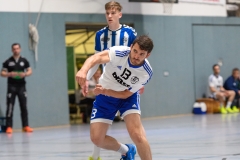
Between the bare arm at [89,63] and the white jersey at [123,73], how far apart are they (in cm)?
11

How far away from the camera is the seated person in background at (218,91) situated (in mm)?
19078

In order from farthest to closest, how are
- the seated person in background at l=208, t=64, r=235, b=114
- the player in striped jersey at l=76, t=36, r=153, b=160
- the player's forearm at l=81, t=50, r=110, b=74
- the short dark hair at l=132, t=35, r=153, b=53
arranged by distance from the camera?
the seated person in background at l=208, t=64, r=235, b=114 → the player in striped jersey at l=76, t=36, r=153, b=160 → the short dark hair at l=132, t=35, r=153, b=53 → the player's forearm at l=81, t=50, r=110, b=74

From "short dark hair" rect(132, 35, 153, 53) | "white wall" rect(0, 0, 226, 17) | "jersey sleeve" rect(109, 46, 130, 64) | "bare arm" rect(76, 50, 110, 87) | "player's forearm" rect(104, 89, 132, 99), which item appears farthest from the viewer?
"white wall" rect(0, 0, 226, 17)

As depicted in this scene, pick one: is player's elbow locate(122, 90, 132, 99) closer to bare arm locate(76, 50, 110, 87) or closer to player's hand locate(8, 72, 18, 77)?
bare arm locate(76, 50, 110, 87)

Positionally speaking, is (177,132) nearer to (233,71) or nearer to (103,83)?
(103,83)

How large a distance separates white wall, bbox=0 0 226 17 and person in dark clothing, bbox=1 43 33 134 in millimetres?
1782

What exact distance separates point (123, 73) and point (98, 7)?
34.8 feet

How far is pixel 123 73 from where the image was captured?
6504mm

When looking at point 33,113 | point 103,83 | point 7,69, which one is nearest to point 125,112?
point 103,83

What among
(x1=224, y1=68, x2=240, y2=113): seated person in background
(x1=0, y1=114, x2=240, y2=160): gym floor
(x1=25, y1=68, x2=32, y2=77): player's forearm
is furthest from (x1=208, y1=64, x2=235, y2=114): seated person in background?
(x1=25, y1=68, x2=32, y2=77): player's forearm

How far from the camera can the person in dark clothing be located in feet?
46.6

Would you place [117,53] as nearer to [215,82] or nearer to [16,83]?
[16,83]

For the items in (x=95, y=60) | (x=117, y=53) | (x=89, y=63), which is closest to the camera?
(x=89, y=63)

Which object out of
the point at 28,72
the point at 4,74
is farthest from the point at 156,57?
the point at 4,74
